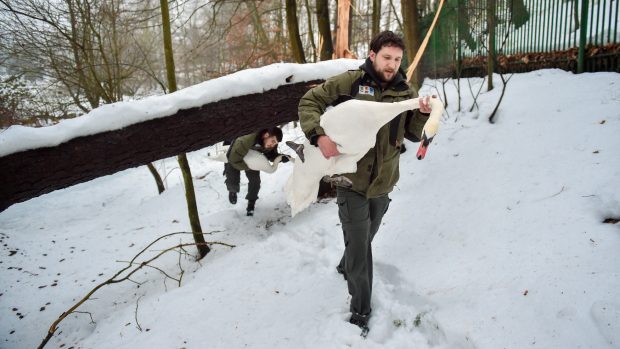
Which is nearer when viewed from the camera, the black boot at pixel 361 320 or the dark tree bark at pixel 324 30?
the black boot at pixel 361 320

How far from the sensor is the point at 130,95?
818cm

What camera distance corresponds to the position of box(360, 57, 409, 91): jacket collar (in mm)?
1989

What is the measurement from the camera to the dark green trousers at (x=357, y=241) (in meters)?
2.01

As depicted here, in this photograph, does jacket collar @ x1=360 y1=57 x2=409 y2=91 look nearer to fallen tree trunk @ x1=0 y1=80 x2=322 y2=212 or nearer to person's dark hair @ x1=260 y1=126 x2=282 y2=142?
fallen tree trunk @ x1=0 y1=80 x2=322 y2=212

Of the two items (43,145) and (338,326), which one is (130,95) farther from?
(338,326)

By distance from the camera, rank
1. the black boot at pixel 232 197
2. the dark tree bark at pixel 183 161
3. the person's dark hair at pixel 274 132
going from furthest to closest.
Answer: the black boot at pixel 232 197 → the person's dark hair at pixel 274 132 → the dark tree bark at pixel 183 161

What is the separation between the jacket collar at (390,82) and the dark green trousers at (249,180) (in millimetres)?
2808

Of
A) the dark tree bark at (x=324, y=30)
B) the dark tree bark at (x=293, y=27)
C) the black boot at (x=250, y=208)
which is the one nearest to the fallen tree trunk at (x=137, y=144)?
the black boot at (x=250, y=208)

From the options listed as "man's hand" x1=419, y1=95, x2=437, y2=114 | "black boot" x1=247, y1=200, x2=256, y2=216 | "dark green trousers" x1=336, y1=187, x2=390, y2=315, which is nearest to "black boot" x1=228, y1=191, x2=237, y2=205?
"black boot" x1=247, y1=200, x2=256, y2=216

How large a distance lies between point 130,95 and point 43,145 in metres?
6.76

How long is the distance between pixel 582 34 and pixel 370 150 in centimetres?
422

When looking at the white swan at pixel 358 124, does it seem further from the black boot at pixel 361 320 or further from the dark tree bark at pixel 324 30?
the dark tree bark at pixel 324 30

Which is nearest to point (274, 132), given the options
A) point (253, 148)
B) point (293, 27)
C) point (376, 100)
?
point (253, 148)

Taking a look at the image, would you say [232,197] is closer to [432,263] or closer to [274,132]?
[274,132]
